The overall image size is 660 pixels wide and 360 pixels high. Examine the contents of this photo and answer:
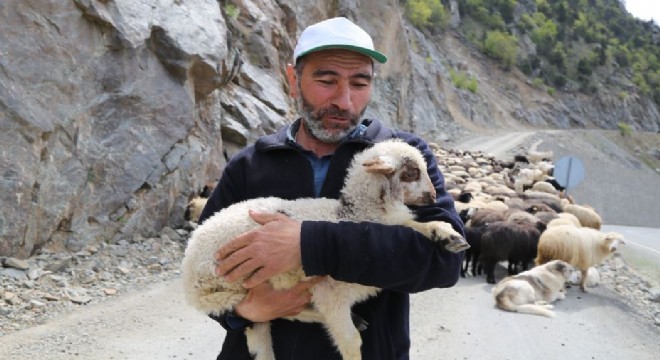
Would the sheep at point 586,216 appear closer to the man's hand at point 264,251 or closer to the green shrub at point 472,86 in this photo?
the man's hand at point 264,251

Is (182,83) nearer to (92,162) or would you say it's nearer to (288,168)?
(92,162)

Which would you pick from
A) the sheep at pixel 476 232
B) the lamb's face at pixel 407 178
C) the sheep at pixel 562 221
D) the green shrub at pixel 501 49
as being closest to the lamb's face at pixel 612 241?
the sheep at pixel 562 221

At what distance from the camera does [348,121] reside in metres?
2.73

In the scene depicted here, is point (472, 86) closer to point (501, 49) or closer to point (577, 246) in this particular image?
point (501, 49)

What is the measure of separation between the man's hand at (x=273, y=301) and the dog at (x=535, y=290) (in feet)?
22.7

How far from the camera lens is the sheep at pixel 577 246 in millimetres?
10367

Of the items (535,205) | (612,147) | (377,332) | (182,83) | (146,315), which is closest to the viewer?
(377,332)

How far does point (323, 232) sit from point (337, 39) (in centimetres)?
90

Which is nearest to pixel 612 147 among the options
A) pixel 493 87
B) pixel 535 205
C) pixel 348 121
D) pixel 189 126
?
pixel 493 87

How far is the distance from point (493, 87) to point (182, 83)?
6397 centimetres

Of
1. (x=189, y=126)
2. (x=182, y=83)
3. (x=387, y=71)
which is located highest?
(x=387, y=71)

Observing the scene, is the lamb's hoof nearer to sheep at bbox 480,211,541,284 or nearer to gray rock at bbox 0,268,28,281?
gray rock at bbox 0,268,28,281

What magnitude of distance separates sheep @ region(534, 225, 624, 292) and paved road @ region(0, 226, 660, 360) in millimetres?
1163

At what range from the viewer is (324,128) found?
8.92 ft
